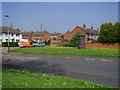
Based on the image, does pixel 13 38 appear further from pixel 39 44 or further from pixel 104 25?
pixel 104 25

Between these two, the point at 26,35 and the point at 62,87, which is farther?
the point at 26,35

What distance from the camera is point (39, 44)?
44156 millimetres

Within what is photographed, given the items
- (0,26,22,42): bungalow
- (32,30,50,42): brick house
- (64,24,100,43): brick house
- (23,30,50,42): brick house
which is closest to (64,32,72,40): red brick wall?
(64,24,100,43): brick house

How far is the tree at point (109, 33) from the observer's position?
3678cm

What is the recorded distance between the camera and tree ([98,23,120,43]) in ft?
121

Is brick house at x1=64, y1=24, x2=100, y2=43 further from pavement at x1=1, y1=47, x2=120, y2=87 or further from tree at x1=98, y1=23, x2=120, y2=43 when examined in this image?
pavement at x1=1, y1=47, x2=120, y2=87

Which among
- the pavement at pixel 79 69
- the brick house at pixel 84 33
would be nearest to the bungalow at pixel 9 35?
the brick house at pixel 84 33

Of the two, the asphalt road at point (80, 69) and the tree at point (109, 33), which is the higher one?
the tree at point (109, 33)

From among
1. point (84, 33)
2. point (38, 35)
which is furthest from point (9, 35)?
point (38, 35)

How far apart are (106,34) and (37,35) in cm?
4955

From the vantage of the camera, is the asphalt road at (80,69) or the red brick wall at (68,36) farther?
the red brick wall at (68,36)


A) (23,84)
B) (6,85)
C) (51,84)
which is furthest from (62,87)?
(6,85)

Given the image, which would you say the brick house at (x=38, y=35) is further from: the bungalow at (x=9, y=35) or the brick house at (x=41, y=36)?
the bungalow at (x=9, y=35)

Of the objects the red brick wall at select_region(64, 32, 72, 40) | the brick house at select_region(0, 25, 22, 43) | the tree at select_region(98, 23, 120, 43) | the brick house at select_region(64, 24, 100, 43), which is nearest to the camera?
the tree at select_region(98, 23, 120, 43)
